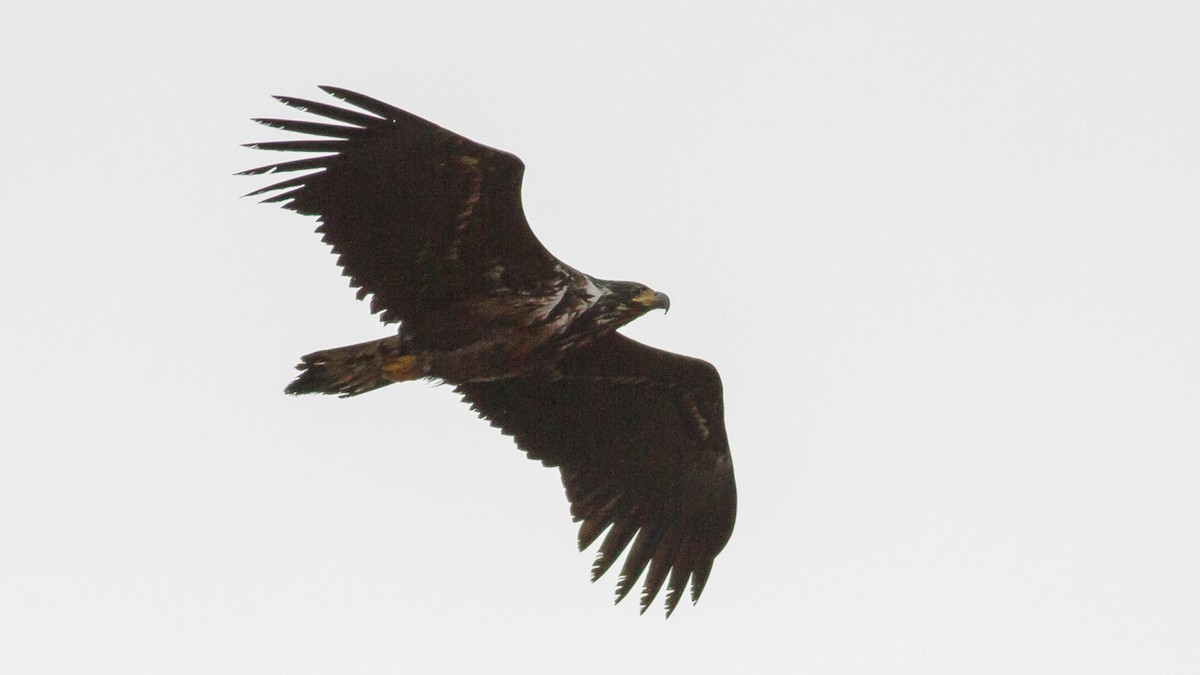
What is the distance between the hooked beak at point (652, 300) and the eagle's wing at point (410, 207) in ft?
2.02

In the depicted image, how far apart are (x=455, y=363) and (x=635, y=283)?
4.83 feet

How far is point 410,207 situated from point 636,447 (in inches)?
128

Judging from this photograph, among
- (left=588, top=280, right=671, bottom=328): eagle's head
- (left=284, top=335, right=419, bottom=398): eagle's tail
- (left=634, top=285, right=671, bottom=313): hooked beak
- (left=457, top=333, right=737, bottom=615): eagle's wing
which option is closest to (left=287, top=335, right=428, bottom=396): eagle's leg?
(left=284, top=335, right=419, bottom=398): eagle's tail

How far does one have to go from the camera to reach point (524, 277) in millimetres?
11422

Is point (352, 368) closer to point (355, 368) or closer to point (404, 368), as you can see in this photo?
point (355, 368)

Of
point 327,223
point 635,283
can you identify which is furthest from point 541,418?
point 327,223

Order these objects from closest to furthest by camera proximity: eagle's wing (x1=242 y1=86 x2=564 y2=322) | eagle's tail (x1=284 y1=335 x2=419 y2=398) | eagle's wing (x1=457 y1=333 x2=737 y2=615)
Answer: eagle's wing (x1=242 y1=86 x2=564 y2=322)
eagle's tail (x1=284 y1=335 x2=419 y2=398)
eagle's wing (x1=457 y1=333 x2=737 y2=615)

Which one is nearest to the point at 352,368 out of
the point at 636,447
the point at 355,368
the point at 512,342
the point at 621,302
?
the point at 355,368

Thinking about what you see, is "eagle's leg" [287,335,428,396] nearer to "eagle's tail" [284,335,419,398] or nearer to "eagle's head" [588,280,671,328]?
"eagle's tail" [284,335,419,398]

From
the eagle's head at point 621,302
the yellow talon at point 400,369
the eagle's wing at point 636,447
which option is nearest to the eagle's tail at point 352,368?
the yellow talon at point 400,369

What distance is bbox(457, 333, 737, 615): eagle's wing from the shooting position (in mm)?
12781

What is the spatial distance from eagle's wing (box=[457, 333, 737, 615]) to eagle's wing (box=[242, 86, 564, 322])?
145 centimetres

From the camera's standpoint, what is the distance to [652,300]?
11609mm

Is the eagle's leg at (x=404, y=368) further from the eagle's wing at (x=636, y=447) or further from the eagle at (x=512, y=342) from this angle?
the eagle's wing at (x=636, y=447)
